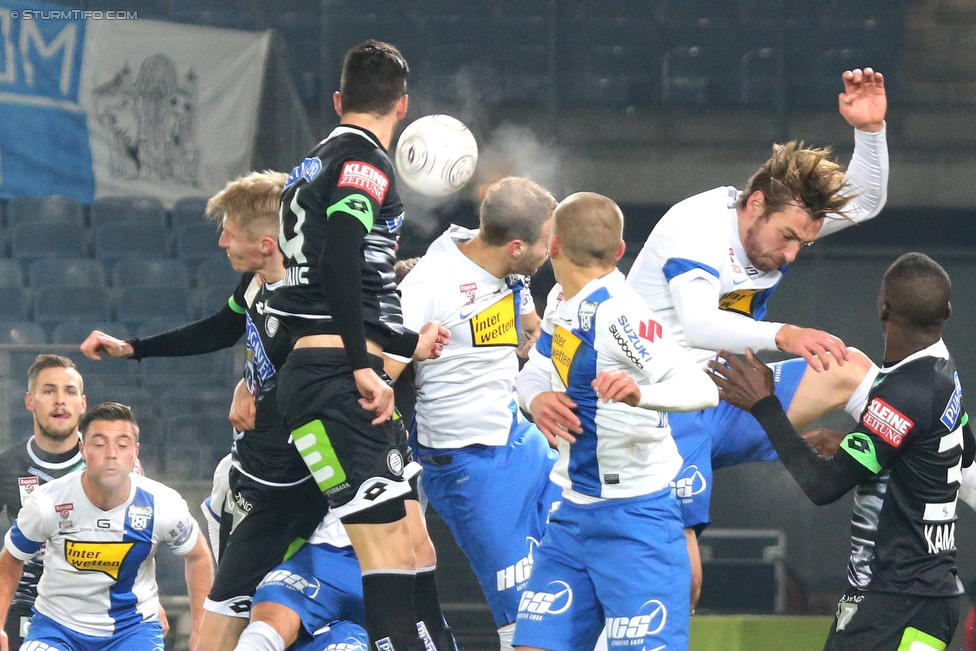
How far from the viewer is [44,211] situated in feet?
25.3

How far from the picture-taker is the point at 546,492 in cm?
395

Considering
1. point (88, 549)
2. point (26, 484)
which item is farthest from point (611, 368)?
point (26, 484)

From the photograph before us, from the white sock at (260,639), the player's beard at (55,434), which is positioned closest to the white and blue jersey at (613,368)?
the white sock at (260,639)

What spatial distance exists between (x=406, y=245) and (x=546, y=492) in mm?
3447

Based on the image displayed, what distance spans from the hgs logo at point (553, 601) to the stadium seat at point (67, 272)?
17.8 ft

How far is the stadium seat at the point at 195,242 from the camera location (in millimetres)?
7688

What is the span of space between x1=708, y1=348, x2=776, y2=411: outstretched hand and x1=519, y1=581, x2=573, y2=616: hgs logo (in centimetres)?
62

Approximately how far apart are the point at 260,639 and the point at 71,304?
475 cm

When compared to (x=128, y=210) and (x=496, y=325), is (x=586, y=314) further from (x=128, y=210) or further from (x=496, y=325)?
(x=128, y=210)

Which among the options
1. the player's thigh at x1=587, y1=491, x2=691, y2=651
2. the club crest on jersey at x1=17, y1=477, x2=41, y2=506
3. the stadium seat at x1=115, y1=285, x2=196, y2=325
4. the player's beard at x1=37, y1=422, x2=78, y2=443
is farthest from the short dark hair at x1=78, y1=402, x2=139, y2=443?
the stadium seat at x1=115, y1=285, x2=196, y2=325

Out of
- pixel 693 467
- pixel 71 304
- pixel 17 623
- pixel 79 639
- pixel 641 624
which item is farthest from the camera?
pixel 71 304

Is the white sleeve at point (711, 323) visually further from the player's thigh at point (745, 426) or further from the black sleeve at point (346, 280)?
the black sleeve at point (346, 280)

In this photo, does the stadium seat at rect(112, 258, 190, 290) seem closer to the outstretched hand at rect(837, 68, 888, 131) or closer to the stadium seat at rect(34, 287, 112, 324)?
the stadium seat at rect(34, 287, 112, 324)

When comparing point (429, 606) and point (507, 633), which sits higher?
point (429, 606)
